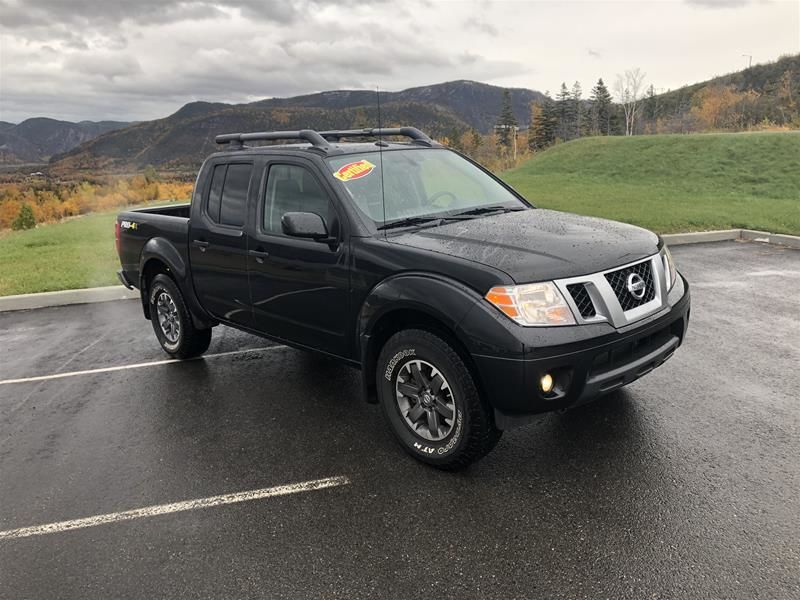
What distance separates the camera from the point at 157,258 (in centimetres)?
579

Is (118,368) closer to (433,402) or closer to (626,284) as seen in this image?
(433,402)

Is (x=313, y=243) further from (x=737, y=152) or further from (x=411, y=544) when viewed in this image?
(x=737, y=152)

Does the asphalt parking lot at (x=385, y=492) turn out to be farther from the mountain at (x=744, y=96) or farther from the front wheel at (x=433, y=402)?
the mountain at (x=744, y=96)

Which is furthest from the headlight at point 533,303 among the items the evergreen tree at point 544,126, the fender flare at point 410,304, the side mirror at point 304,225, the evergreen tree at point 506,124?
the evergreen tree at point 506,124

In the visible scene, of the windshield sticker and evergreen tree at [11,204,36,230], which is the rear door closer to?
the windshield sticker

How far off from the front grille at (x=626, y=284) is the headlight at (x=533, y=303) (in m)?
0.39

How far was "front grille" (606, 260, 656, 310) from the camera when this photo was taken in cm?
337

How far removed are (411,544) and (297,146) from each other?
3.11 meters

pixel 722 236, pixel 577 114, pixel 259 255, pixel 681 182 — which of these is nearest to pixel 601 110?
pixel 577 114

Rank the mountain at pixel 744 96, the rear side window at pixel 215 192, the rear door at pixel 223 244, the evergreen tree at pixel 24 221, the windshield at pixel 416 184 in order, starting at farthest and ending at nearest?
the mountain at pixel 744 96
the evergreen tree at pixel 24 221
the rear side window at pixel 215 192
the rear door at pixel 223 244
the windshield at pixel 416 184

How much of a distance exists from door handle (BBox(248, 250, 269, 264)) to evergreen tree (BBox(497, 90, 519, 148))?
112963 millimetres

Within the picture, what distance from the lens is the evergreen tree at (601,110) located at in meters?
109

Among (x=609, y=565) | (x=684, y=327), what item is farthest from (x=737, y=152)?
(x=609, y=565)

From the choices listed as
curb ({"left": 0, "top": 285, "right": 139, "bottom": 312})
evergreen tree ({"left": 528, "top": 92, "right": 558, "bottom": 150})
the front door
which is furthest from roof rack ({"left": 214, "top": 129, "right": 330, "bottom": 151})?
evergreen tree ({"left": 528, "top": 92, "right": 558, "bottom": 150})
